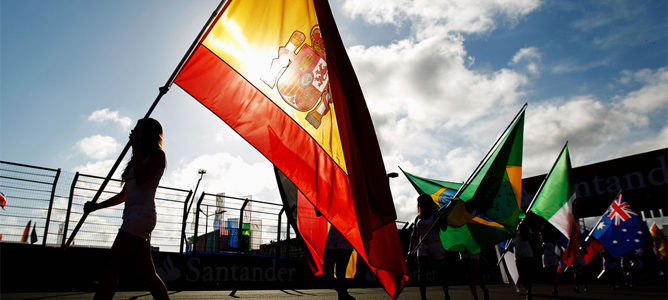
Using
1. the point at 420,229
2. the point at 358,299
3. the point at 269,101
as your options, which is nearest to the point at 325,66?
the point at 269,101

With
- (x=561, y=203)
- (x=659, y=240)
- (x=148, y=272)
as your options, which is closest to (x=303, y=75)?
(x=148, y=272)

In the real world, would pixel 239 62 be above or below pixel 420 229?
above

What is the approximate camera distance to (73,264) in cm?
930

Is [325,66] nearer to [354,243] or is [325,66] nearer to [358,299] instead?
[354,243]

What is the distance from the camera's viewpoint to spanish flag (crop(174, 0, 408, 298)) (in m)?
3.94

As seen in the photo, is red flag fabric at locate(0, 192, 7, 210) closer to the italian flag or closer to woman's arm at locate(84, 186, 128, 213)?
woman's arm at locate(84, 186, 128, 213)

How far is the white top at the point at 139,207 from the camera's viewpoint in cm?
295

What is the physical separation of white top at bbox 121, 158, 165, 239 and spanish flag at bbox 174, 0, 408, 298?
1123 millimetres

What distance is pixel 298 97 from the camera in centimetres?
414

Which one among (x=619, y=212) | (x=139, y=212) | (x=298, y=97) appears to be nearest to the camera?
(x=139, y=212)

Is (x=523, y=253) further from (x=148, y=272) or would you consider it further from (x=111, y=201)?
(x=111, y=201)

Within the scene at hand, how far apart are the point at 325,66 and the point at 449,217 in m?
3.79

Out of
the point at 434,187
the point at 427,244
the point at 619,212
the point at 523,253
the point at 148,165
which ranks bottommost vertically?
the point at 523,253

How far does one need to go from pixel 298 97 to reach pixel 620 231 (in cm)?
1224
